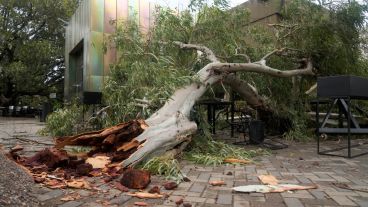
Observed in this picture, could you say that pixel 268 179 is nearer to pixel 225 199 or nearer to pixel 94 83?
pixel 225 199

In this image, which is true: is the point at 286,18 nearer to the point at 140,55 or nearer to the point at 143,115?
the point at 140,55

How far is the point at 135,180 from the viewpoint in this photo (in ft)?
11.4

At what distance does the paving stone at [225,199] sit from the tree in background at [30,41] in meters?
18.6

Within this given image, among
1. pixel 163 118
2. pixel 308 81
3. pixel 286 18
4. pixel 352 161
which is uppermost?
pixel 286 18

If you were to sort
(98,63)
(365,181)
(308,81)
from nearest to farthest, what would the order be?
(365,181) → (308,81) → (98,63)

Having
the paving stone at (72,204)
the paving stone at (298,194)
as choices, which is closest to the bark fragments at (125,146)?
the paving stone at (72,204)

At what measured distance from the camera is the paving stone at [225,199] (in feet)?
10.1

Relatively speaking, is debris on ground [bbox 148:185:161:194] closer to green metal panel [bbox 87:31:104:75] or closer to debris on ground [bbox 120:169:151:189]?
debris on ground [bbox 120:169:151:189]

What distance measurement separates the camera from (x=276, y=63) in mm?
8781

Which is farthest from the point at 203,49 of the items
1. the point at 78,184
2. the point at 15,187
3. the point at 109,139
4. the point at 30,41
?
the point at 30,41

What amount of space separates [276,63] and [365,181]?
17.0 ft

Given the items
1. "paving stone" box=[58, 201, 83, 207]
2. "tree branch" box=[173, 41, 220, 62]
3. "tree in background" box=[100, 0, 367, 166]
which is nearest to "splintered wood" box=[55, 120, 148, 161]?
"paving stone" box=[58, 201, 83, 207]

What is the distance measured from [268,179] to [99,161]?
189 cm

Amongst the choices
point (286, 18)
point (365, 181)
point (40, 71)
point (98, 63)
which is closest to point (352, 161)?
point (365, 181)
